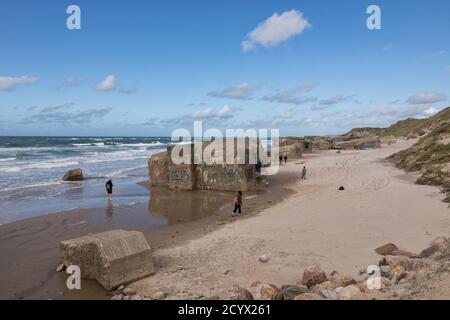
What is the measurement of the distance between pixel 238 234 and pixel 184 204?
261 inches

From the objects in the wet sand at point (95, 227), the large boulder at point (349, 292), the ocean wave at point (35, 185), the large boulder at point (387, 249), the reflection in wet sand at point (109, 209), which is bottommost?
the wet sand at point (95, 227)

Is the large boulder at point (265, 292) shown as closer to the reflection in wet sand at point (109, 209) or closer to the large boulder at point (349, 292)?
the large boulder at point (349, 292)

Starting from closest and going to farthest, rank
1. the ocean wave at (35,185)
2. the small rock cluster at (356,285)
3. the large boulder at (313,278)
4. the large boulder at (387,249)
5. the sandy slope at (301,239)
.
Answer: the small rock cluster at (356,285) → the large boulder at (313,278) → the sandy slope at (301,239) → the large boulder at (387,249) → the ocean wave at (35,185)

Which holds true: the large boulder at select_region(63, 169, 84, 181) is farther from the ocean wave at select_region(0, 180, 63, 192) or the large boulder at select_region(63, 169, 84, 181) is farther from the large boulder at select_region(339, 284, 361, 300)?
the large boulder at select_region(339, 284, 361, 300)

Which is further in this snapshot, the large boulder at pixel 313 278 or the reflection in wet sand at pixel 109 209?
the reflection in wet sand at pixel 109 209

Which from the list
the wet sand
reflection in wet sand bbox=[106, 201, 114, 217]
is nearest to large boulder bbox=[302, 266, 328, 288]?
the wet sand

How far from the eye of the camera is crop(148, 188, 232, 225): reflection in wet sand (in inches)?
638

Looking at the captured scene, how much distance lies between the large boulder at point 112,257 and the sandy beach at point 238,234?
28 cm

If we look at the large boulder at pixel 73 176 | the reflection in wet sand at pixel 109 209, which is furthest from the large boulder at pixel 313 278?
the large boulder at pixel 73 176

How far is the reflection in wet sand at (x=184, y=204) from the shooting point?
16203 mm

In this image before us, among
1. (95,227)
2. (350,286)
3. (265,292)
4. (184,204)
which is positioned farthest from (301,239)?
(184,204)

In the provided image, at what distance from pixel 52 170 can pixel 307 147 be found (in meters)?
35.1
